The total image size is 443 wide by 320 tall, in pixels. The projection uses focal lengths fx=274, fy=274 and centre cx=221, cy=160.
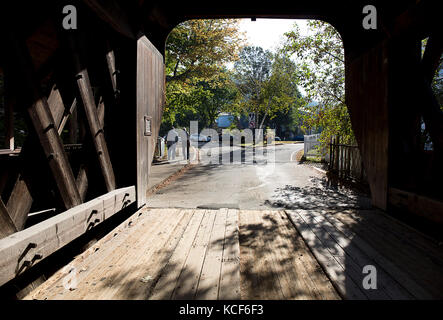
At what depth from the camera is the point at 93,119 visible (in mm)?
3615

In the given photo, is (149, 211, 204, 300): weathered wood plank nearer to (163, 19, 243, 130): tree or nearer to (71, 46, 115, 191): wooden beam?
(71, 46, 115, 191): wooden beam

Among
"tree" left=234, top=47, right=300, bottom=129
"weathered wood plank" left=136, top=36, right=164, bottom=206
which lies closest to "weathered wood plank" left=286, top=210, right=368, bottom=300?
"weathered wood plank" left=136, top=36, right=164, bottom=206

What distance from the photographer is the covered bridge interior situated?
2566 millimetres

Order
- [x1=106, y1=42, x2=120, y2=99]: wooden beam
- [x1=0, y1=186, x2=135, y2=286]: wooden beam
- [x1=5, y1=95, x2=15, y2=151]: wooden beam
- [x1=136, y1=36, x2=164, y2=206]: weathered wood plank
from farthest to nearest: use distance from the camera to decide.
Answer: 1. [x1=5, y1=95, x2=15, y2=151]: wooden beam
2. [x1=136, y1=36, x2=164, y2=206]: weathered wood plank
3. [x1=106, y1=42, x2=120, y2=99]: wooden beam
4. [x1=0, y1=186, x2=135, y2=286]: wooden beam

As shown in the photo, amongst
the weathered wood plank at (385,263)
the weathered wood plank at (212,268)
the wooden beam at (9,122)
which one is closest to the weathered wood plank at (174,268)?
the weathered wood plank at (212,268)

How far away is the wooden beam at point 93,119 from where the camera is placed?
3.34m

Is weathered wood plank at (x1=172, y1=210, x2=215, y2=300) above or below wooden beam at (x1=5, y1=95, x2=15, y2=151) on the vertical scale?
below

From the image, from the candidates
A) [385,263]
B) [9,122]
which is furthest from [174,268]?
[9,122]

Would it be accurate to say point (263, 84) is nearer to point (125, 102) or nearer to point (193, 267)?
point (125, 102)

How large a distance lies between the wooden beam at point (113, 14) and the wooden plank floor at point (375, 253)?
383cm

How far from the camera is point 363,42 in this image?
5.30 metres

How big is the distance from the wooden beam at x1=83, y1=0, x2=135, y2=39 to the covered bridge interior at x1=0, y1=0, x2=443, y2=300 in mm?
21

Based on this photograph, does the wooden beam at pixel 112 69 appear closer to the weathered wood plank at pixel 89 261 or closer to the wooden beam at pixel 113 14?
the wooden beam at pixel 113 14
